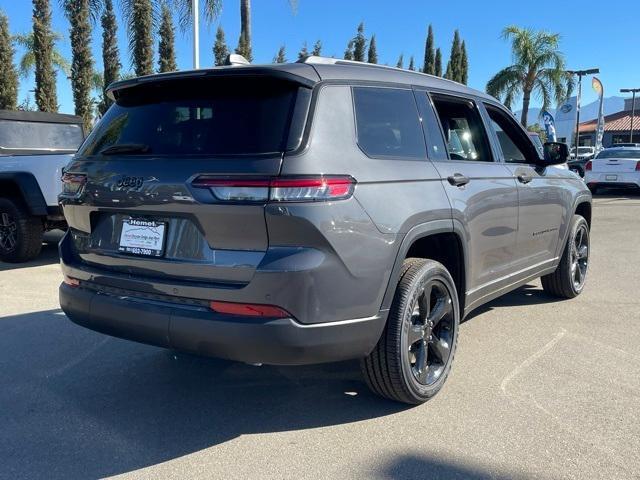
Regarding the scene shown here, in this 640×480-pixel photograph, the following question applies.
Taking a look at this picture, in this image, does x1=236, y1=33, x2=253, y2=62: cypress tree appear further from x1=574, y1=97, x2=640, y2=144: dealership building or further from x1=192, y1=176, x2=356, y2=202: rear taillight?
x1=574, y1=97, x2=640, y2=144: dealership building

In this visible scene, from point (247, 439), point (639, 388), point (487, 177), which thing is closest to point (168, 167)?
point (247, 439)

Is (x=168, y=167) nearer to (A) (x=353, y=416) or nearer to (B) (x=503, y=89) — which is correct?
(A) (x=353, y=416)

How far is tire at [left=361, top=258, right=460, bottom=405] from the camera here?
314 cm

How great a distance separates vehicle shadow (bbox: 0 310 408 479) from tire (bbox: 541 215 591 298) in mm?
2622

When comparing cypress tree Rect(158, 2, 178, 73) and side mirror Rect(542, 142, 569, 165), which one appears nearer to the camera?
side mirror Rect(542, 142, 569, 165)

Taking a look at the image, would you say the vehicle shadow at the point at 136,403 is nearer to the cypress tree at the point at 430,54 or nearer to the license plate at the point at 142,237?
the license plate at the point at 142,237

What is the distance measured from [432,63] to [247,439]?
3893 cm

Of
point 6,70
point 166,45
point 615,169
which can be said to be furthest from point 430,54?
point 6,70

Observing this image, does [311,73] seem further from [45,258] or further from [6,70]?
[6,70]

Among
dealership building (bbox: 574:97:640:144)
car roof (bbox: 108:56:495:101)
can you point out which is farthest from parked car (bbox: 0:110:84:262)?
dealership building (bbox: 574:97:640:144)

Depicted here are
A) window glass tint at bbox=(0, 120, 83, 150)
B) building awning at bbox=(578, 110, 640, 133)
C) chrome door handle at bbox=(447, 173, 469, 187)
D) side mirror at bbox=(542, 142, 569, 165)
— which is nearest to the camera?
chrome door handle at bbox=(447, 173, 469, 187)

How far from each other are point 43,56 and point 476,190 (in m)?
22.4

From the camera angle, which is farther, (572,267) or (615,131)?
(615,131)

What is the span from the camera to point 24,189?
23.9 feet
